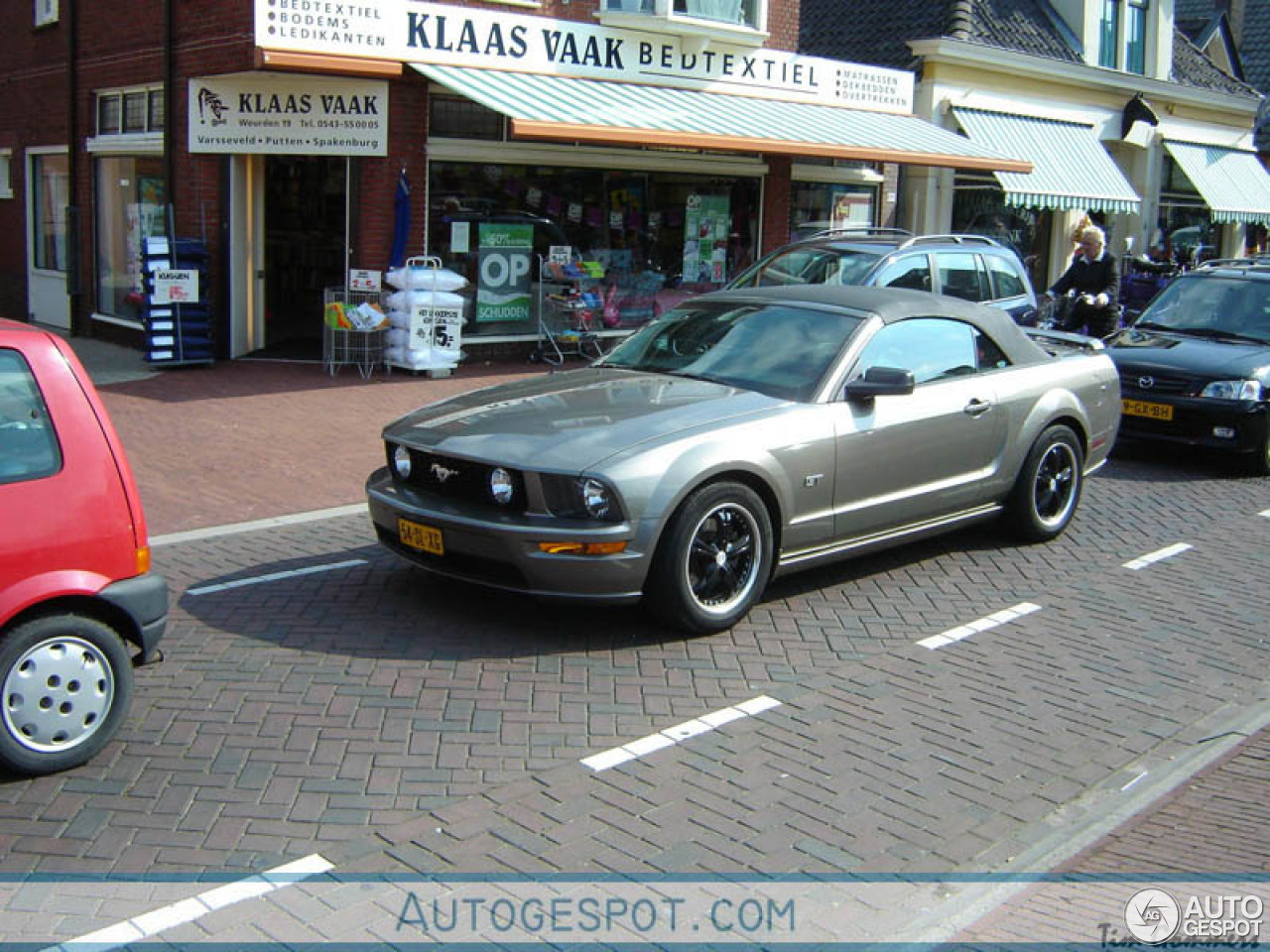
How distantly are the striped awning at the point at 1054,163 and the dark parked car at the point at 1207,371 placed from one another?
7.52 m

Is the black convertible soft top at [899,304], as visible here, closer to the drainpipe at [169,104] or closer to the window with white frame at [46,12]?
the drainpipe at [169,104]

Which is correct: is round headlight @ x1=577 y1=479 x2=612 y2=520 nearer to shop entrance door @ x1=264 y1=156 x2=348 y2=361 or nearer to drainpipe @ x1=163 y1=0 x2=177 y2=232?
shop entrance door @ x1=264 y1=156 x2=348 y2=361

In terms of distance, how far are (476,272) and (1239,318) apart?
8.10m

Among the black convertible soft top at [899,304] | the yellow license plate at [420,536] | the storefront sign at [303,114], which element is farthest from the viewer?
the storefront sign at [303,114]

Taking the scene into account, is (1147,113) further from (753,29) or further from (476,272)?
(476,272)

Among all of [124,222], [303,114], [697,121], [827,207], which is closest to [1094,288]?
[697,121]

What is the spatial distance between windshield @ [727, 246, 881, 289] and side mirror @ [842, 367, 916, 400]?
4.88 metres

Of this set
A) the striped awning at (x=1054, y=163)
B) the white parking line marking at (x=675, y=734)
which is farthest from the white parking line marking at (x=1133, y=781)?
the striped awning at (x=1054, y=163)

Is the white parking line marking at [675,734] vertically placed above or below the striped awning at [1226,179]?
below

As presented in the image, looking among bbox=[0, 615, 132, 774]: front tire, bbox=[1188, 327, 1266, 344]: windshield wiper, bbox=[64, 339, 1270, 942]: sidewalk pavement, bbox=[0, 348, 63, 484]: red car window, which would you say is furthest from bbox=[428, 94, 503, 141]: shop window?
bbox=[0, 615, 132, 774]: front tire

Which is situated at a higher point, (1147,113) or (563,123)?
(1147,113)

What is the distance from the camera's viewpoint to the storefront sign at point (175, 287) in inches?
543

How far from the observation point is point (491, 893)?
391 centimetres

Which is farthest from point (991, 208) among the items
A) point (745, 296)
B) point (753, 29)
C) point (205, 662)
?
point (205, 662)
